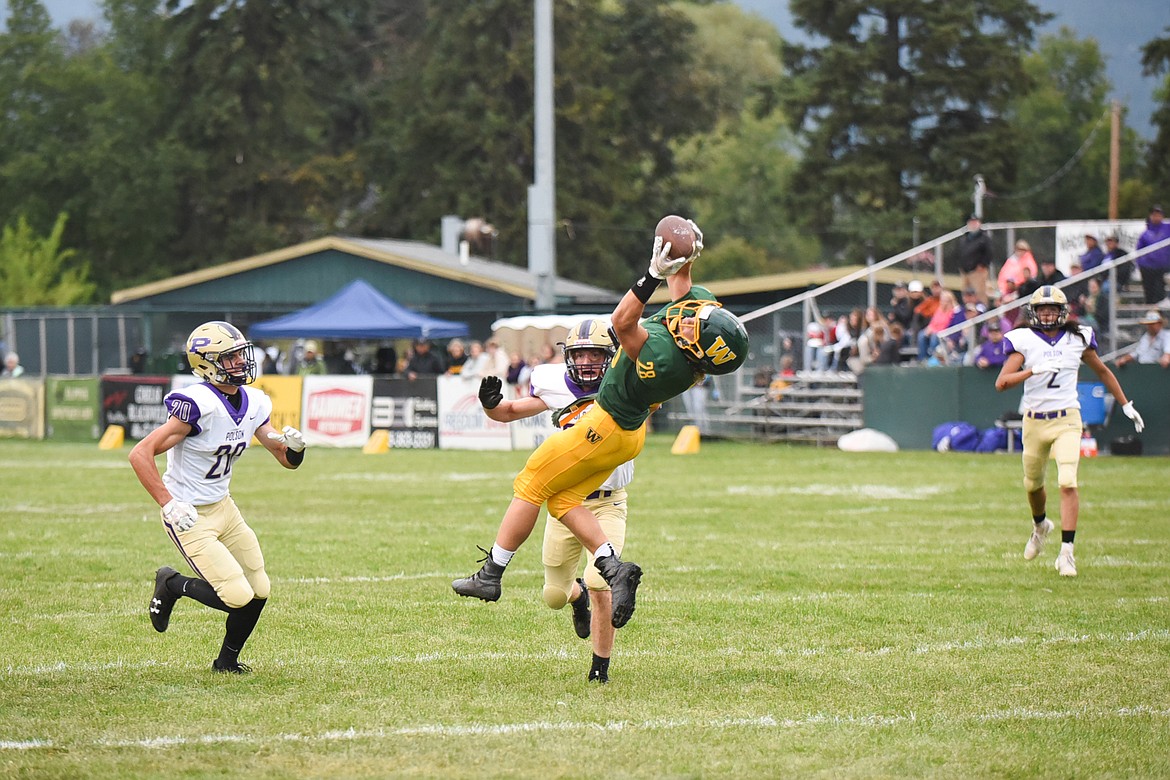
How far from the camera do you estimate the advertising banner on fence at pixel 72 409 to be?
2884cm

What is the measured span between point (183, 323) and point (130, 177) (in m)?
18.9

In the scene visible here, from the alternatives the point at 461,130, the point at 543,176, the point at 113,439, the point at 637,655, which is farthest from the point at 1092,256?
the point at 461,130

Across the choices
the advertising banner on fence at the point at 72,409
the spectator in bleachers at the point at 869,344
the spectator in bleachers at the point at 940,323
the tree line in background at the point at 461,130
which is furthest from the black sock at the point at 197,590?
the tree line in background at the point at 461,130

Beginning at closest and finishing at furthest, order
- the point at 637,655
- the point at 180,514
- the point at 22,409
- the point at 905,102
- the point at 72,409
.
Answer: the point at 180,514 → the point at 637,655 → the point at 72,409 → the point at 22,409 → the point at 905,102

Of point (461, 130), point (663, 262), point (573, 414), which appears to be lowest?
point (573, 414)

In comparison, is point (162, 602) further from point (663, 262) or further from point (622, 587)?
point (663, 262)

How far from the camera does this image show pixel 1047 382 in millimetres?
11586

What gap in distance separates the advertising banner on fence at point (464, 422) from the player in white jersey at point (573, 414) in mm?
17435

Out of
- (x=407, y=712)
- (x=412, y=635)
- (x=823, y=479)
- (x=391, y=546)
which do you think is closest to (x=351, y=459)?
(x=823, y=479)

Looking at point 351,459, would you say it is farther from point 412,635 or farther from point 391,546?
point 412,635

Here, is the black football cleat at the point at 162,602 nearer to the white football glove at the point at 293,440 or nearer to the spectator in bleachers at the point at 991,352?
the white football glove at the point at 293,440

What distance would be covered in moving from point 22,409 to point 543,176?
11.3m

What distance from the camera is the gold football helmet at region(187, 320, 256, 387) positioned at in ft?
25.1

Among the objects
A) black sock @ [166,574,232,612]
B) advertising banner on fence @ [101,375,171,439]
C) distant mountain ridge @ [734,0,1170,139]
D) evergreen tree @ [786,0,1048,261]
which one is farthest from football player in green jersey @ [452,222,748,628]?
distant mountain ridge @ [734,0,1170,139]
